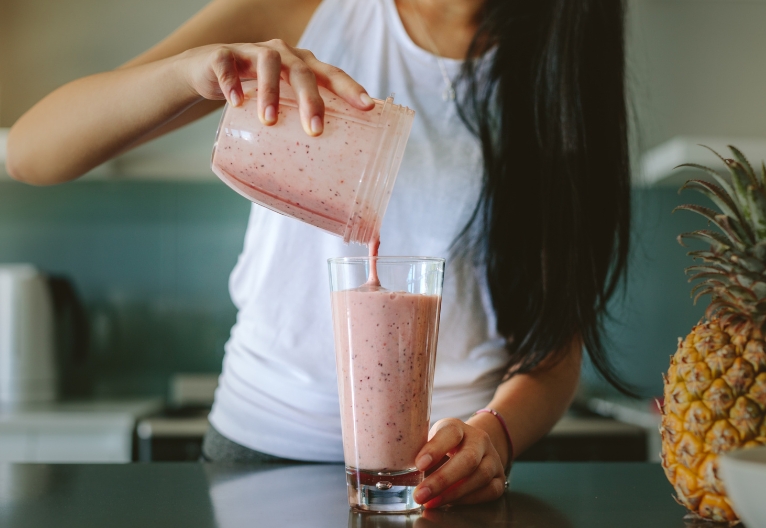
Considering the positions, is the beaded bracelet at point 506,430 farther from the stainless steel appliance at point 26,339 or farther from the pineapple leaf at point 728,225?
the stainless steel appliance at point 26,339

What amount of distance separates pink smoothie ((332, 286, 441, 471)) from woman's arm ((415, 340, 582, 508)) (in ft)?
0.08

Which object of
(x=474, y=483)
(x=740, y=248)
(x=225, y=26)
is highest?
(x=225, y=26)

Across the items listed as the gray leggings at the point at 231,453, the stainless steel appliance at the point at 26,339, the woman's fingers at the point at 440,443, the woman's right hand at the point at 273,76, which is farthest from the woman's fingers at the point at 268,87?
the stainless steel appliance at the point at 26,339

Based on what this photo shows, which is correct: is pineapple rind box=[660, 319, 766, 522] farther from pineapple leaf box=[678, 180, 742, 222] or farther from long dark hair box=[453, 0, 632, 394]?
long dark hair box=[453, 0, 632, 394]

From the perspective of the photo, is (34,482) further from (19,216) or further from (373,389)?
(19,216)

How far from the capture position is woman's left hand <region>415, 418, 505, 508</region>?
2.18 ft

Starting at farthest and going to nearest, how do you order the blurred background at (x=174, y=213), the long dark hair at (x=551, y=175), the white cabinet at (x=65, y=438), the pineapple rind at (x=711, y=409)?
1. the blurred background at (x=174, y=213)
2. the white cabinet at (x=65, y=438)
3. the long dark hair at (x=551, y=175)
4. the pineapple rind at (x=711, y=409)

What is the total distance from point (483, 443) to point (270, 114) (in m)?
0.39

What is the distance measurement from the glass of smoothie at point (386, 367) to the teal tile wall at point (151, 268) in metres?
2.42

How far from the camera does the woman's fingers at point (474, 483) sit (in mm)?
687

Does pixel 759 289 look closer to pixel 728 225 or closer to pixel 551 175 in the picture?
pixel 728 225

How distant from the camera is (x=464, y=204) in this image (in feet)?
3.74

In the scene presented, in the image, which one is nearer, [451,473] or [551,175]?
[451,473]

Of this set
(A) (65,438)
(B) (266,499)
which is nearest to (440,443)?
(B) (266,499)
